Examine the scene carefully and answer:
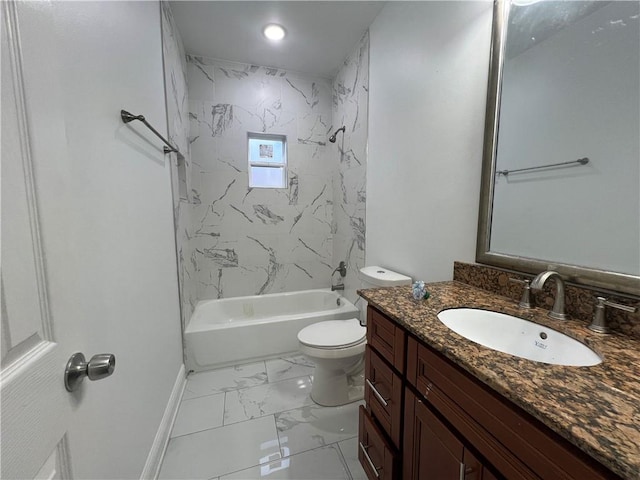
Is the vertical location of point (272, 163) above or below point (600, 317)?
above

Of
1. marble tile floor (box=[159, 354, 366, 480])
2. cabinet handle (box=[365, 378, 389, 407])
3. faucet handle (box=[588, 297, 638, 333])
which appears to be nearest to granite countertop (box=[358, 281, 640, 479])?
faucet handle (box=[588, 297, 638, 333])

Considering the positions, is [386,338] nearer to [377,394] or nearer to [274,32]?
[377,394]

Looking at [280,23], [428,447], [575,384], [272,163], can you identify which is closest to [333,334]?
[428,447]

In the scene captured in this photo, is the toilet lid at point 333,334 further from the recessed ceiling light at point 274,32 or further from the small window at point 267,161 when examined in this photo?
the recessed ceiling light at point 274,32

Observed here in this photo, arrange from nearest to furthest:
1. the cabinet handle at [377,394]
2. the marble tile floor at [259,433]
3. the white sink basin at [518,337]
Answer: the white sink basin at [518,337]
the cabinet handle at [377,394]
the marble tile floor at [259,433]

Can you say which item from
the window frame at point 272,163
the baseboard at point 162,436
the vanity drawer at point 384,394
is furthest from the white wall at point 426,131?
the baseboard at point 162,436

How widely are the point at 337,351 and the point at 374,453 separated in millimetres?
551

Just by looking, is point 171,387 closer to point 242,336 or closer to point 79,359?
point 242,336

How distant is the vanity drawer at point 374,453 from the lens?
0.97 meters

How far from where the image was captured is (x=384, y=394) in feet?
3.42

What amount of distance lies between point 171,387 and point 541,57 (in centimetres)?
252

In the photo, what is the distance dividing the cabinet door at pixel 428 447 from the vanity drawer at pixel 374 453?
2.4 inches

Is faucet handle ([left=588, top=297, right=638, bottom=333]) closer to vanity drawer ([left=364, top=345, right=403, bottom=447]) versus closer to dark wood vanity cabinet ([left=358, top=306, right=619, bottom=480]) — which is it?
dark wood vanity cabinet ([left=358, top=306, right=619, bottom=480])

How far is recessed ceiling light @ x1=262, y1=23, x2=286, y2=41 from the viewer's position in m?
2.06
